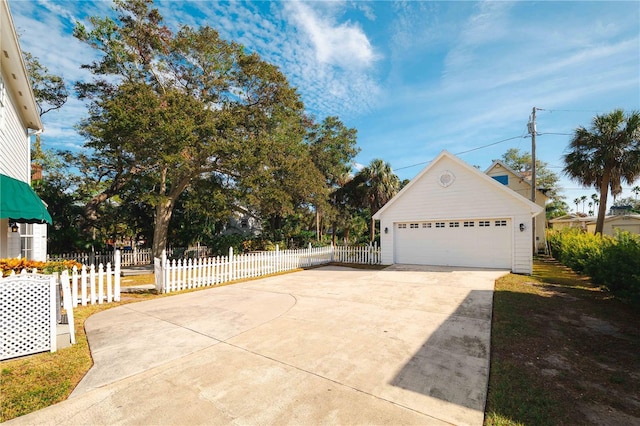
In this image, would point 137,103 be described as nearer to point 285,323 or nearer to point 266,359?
point 285,323

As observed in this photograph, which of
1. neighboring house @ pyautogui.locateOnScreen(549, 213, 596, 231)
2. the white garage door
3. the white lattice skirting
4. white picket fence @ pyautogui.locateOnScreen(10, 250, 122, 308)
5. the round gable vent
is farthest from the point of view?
neighboring house @ pyautogui.locateOnScreen(549, 213, 596, 231)

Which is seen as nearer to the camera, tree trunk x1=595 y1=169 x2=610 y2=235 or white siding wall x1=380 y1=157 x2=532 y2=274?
white siding wall x1=380 y1=157 x2=532 y2=274

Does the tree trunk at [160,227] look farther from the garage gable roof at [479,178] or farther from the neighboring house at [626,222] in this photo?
the neighboring house at [626,222]

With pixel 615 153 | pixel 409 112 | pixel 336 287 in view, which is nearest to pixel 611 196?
pixel 615 153

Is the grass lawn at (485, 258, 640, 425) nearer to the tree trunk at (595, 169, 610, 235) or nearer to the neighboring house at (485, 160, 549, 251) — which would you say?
the tree trunk at (595, 169, 610, 235)

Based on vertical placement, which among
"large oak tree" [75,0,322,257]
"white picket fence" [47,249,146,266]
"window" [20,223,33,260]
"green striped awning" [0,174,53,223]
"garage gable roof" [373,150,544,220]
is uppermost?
"large oak tree" [75,0,322,257]

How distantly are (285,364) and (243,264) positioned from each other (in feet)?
26.7

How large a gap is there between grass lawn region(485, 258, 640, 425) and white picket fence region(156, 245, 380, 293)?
28.2ft

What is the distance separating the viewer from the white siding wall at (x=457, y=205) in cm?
1212

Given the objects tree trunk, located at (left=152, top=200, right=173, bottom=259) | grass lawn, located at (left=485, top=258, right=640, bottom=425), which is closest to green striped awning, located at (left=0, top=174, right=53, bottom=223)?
grass lawn, located at (left=485, top=258, right=640, bottom=425)

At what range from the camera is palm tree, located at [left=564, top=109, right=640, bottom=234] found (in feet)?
51.2

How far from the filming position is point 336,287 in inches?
366

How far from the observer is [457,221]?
1376cm

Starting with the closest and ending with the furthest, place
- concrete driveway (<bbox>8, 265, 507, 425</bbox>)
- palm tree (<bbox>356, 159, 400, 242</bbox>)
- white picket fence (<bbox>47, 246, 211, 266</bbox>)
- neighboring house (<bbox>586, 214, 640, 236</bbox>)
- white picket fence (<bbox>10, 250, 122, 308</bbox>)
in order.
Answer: concrete driveway (<bbox>8, 265, 507, 425</bbox>)
white picket fence (<bbox>10, 250, 122, 308</bbox>)
white picket fence (<bbox>47, 246, 211, 266</bbox>)
palm tree (<bbox>356, 159, 400, 242</bbox>)
neighboring house (<bbox>586, 214, 640, 236</bbox>)
